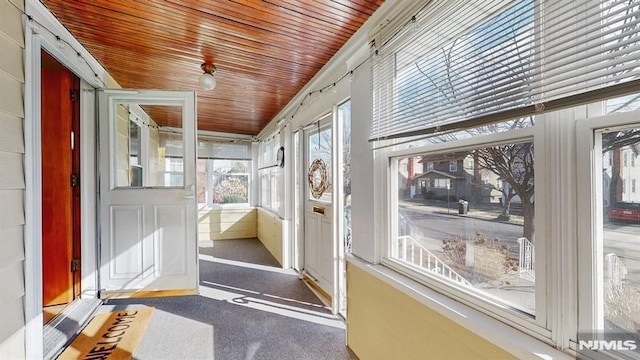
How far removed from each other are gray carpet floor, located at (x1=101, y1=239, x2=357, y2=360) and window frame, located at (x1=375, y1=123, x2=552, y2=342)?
0.94 metres

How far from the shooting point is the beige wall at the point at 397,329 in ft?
3.59

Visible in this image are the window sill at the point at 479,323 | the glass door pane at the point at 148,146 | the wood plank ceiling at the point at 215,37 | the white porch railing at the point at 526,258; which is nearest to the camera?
the window sill at the point at 479,323

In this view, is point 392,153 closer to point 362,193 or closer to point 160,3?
point 362,193

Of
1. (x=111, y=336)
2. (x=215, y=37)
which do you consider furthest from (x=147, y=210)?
(x=215, y=37)

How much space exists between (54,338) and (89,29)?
2173 mm

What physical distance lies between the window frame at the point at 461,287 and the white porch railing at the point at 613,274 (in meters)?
0.14

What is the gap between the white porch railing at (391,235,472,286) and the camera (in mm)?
1328

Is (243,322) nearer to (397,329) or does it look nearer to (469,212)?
(397,329)

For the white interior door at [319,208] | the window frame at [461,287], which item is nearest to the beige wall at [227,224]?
the white interior door at [319,208]

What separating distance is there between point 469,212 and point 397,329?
2.44 ft

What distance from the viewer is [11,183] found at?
142 cm

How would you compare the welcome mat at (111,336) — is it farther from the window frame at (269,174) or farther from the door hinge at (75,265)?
the window frame at (269,174)

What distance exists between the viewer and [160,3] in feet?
5.32

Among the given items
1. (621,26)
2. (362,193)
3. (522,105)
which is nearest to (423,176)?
(362,193)
